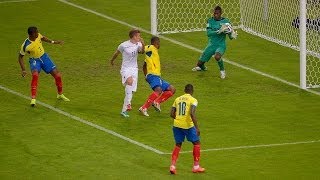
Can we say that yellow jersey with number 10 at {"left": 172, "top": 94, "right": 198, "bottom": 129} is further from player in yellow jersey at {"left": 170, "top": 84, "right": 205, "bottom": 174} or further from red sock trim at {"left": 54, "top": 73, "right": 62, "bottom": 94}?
red sock trim at {"left": 54, "top": 73, "right": 62, "bottom": 94}

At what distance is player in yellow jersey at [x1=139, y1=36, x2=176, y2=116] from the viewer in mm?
30031

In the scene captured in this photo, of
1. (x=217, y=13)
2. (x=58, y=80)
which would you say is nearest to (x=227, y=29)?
(x=217, y=13)

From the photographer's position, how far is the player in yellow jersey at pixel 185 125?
25484mm

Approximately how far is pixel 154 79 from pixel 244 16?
34.6ft

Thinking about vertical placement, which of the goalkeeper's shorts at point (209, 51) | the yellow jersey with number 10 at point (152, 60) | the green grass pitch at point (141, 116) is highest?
the yellow jersey with number 10 at point (152, 60)

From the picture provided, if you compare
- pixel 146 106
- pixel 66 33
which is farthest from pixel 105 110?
pixel 66 33

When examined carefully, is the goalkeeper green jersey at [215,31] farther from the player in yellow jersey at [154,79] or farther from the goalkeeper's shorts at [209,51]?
the player in yellow jersey at [154,79]

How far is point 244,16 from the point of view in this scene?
40.0 meters

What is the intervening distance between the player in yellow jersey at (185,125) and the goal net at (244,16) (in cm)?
1079

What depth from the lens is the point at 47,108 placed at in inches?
1217

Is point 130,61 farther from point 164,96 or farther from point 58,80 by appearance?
point 58,80

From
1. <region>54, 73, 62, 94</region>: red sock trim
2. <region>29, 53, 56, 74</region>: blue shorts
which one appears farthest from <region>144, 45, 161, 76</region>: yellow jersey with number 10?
<region>29, 53, 56, 74</region>: blue shorts

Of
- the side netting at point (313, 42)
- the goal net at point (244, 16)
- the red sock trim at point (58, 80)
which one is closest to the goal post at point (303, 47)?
the side netting at point (313, 42)

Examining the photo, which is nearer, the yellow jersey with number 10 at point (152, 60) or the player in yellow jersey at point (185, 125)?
the player in yellow jersey at point (185, 125)
